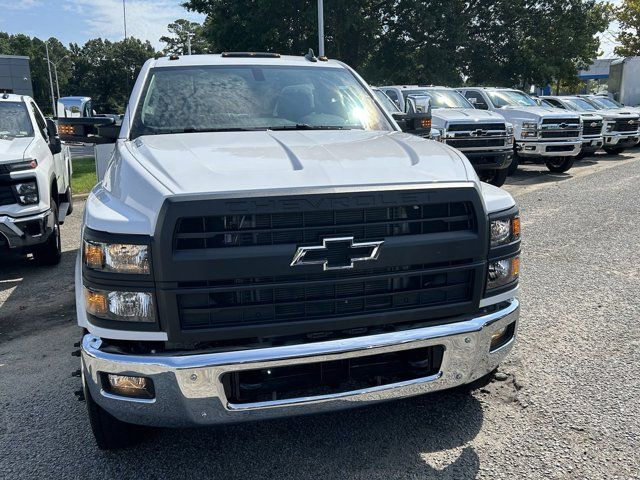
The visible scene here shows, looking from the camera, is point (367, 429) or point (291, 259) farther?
point (367, 429)

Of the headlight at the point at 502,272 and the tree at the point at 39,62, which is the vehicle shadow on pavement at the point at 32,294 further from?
the tree at the point at 39,62

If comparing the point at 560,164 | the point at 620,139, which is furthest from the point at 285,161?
the point at 620,139

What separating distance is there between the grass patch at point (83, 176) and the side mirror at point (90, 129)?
5.27m

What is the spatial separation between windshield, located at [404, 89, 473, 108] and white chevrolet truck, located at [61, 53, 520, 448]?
10490 mm

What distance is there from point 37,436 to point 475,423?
2.38 meters

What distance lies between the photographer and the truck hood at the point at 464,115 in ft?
37.8

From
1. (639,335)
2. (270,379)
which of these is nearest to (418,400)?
(270,379)

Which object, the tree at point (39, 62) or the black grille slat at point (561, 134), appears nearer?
the black grille slat at point (561, 134)

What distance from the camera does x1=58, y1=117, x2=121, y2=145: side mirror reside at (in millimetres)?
4066

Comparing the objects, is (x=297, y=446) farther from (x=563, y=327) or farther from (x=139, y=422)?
(x=563, y=327)

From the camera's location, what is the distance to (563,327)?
4574 millimetres

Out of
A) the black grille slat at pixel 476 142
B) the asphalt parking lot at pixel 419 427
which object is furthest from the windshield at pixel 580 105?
the asphalt parking lot at pixel 419 427

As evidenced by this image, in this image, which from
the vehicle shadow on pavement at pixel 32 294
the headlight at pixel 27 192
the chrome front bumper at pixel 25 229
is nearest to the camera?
the vehicle shadow on pavement at pixel 32 294

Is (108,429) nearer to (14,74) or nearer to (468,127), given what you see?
(468,127)
